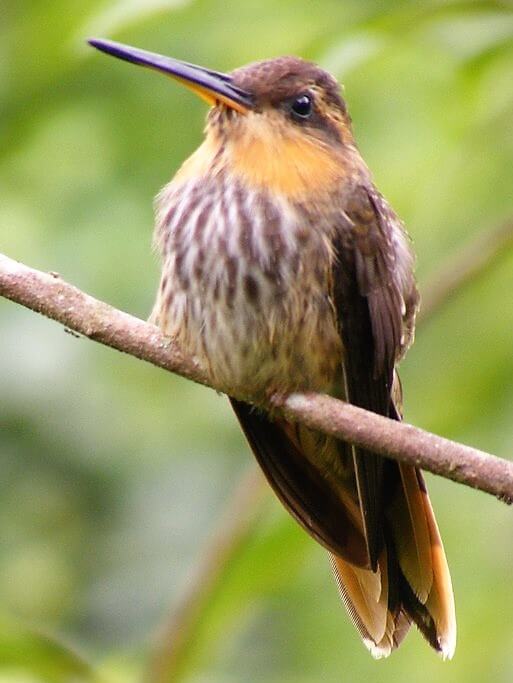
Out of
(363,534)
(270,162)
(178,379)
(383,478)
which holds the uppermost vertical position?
(270,162)

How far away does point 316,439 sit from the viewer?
4.79 metres

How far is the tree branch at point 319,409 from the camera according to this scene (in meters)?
3.55

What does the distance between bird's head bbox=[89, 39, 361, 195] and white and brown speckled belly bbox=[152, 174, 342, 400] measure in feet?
0.27

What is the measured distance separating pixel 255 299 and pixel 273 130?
0.47m

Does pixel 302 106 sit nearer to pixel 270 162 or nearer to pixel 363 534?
pixel 270 162

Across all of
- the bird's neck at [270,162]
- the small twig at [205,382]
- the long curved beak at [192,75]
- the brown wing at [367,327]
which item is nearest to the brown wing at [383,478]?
the brown wing at [367,327]

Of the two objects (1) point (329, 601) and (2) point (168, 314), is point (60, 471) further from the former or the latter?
(2) point (168, 314)

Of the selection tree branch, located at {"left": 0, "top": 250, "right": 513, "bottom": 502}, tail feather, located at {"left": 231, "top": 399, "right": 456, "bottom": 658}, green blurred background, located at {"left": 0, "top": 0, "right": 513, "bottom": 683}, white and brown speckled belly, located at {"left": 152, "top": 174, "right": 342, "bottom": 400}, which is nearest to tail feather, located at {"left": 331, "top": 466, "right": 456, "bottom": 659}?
tail feather, located at {"left": 231, "top": 399, "right": 456, "bottom": 658}

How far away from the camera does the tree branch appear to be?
3.55 m

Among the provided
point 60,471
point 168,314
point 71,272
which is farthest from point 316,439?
point 60,471

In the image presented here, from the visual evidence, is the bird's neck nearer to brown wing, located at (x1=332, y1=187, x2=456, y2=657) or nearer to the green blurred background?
brown wing, located at (x1=332, y1=187, x2=456, y2=657)

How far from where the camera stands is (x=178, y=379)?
669 centimetres

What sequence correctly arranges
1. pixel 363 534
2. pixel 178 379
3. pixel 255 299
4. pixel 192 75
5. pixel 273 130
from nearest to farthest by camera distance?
pixel 192 75
pixel 255 299
pixel 273 130
pixel 363 534
pixel 178 379

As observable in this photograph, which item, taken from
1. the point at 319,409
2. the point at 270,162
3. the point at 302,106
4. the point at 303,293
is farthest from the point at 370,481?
the point at 302,106
